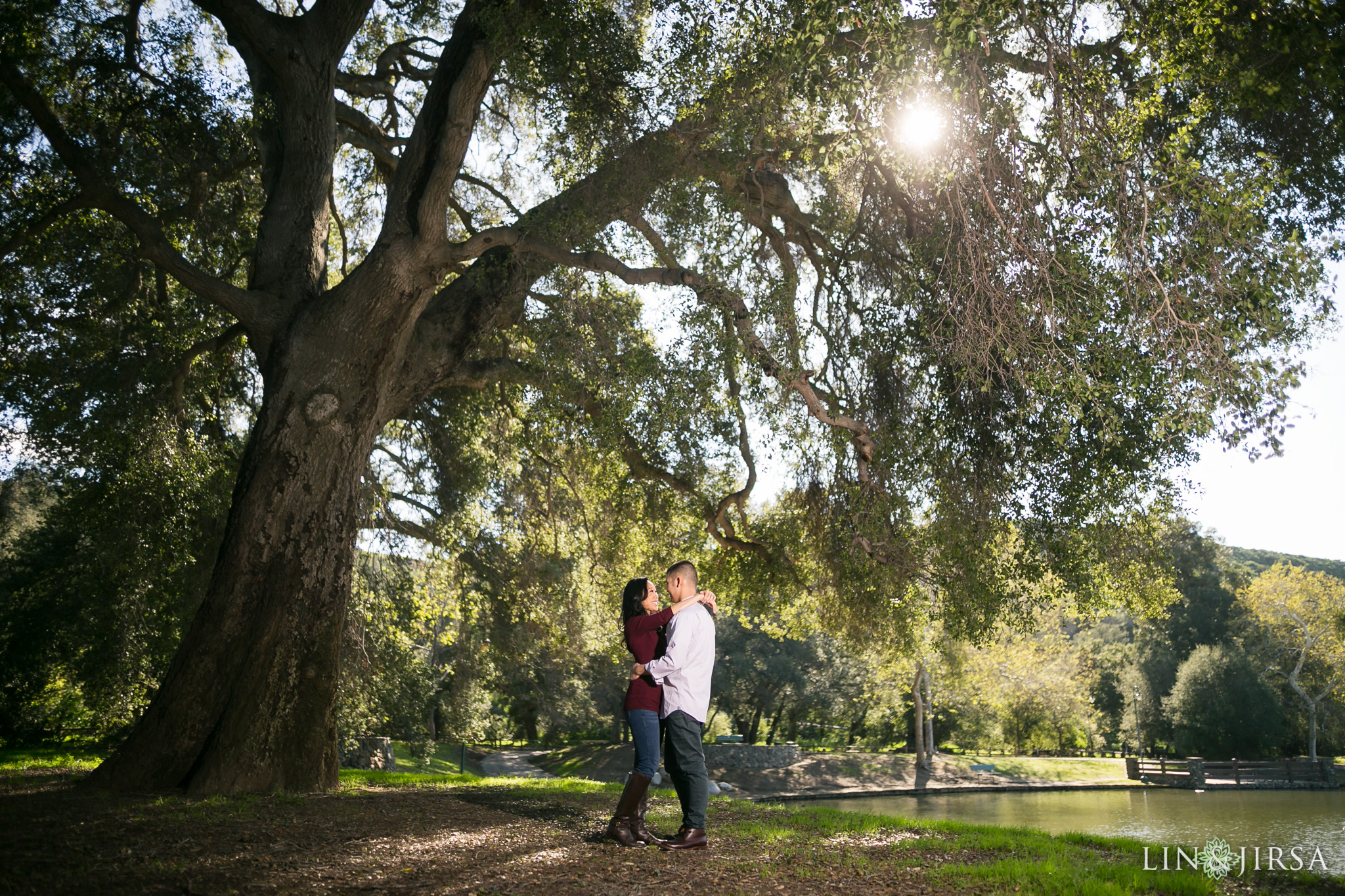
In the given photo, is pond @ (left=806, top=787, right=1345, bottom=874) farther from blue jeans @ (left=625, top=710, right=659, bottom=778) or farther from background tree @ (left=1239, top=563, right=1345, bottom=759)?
background tree @ (left=1239, top=563, right=1345, bottom=759)

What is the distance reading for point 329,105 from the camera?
30.0ft

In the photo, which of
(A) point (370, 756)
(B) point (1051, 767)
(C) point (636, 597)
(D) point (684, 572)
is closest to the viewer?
(D) point (684, 572)

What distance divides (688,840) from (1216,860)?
10.4ft

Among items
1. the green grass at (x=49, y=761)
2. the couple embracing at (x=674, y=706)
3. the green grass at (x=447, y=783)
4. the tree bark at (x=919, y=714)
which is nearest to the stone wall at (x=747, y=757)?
the tree bark at (x=919, y=714)

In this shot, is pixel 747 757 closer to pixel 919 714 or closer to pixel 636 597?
pixel 919 714

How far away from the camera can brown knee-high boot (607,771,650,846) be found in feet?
15.1

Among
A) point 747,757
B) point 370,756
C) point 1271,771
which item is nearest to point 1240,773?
point 1271,771

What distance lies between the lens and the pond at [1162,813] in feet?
48.2

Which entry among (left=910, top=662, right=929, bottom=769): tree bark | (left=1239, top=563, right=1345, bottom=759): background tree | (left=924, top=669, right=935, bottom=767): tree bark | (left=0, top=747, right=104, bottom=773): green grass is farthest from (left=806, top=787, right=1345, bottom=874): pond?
(left=0, top=747, right=104, bottom=773): green grass

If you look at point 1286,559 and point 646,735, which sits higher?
point 1286,559

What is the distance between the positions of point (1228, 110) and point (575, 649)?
12453 millimetres

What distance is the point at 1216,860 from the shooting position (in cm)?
459

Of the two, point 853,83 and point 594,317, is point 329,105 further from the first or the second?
point 853,83

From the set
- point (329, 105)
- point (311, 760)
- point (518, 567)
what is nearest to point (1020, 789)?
point (518, 567)
